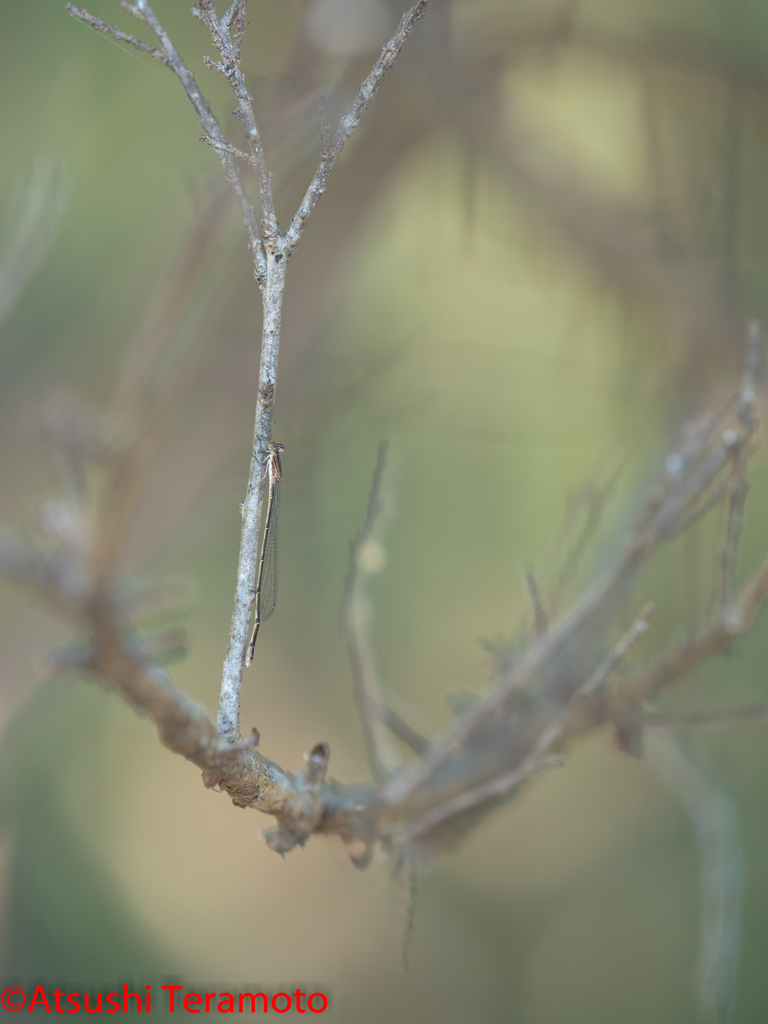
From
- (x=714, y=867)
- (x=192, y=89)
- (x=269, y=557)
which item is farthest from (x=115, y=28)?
(x=714, y=867)

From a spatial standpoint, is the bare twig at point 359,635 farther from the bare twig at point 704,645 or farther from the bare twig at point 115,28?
the bare twig at point 115,28

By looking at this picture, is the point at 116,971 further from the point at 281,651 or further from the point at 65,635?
the point at 65,635

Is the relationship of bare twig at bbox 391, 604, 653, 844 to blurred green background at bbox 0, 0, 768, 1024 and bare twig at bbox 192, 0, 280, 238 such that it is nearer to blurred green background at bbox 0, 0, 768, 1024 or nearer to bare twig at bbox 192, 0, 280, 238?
blurred green background at bbox 0, 0, 768, 1024

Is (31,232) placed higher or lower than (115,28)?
higher

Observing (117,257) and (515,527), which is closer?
(117,257)

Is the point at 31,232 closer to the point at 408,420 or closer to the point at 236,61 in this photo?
the point at 236,61

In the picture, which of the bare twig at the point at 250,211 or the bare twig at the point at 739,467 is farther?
the bare twig at the point at 739,467

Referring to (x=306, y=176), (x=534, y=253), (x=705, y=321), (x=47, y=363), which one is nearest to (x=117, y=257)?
(x=47, y=363)

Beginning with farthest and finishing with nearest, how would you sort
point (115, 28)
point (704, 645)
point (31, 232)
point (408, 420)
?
point (408, 420)
point (31, 232)
point (704, 645)
point (115, 28)

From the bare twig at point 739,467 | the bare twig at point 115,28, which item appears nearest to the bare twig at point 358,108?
the bare twig at point 115,28
